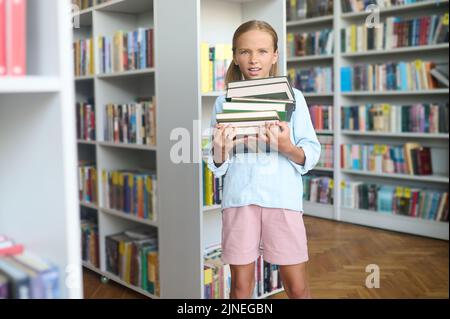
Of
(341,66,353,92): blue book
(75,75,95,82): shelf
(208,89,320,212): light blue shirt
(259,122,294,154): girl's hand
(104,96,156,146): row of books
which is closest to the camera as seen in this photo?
(259,122,294,154): girl's hand

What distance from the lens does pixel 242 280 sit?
153 centimetres

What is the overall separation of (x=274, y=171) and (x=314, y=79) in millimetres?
3084

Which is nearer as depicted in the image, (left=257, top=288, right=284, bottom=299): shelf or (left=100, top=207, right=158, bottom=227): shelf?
(left=257, top=288, right=284, bottom=299): shelf

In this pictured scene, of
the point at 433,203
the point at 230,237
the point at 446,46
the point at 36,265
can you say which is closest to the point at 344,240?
the point at 433,203

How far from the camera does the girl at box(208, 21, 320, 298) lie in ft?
4.76

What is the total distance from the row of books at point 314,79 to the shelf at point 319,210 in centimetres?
96

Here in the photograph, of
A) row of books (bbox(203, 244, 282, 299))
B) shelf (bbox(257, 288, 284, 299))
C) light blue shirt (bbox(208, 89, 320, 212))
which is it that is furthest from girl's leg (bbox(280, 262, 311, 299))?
shelf (bbox(257, 288, 284, 299))

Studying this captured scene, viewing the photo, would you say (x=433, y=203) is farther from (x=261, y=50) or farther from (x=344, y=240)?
(x=261, y=50)

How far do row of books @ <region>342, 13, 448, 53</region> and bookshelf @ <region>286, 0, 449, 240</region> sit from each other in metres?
0.05

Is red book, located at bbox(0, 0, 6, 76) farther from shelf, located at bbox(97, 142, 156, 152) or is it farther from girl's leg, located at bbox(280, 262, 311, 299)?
shelf, located at bbox(97, 142, 156, 152)

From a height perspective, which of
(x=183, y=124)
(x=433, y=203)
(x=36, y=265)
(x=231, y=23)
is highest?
(x=231, y=23)

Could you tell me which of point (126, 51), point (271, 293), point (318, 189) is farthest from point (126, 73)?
point (318, 189)

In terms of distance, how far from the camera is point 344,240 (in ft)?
11.9

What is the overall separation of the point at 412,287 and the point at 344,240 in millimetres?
947
